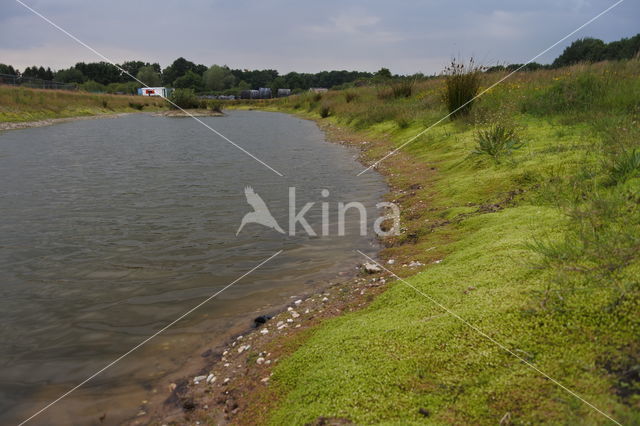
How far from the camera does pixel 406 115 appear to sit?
18.3 m

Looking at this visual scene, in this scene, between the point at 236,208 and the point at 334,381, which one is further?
the point at 236,208

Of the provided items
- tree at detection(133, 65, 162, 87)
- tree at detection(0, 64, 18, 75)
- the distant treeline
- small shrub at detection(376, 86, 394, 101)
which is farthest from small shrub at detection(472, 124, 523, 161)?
tree at detection(0, 64, 18, 75)

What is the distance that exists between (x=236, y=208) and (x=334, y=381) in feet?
22.8

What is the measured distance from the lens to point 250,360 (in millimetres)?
4043

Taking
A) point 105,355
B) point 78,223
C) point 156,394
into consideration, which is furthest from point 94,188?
point 156,394

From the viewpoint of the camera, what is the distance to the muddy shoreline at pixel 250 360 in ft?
11.2

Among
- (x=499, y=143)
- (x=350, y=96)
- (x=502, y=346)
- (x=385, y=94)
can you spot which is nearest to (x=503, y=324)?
(x=502, y=346)

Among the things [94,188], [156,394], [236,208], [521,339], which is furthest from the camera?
[94,188]

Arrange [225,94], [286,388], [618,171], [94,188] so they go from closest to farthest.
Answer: [286,388], [618,171], [94,188], [225,94]

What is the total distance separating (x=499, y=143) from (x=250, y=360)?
784cm

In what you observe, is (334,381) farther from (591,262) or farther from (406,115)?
(406,115)

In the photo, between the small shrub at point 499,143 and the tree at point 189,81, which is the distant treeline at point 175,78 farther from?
the small shrub at point 499,143

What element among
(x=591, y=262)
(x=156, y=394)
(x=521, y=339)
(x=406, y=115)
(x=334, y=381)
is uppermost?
(x=406, y=115)

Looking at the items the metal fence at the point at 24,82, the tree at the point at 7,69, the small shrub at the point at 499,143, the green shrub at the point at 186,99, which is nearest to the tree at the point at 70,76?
the tree at the point at 7,69
